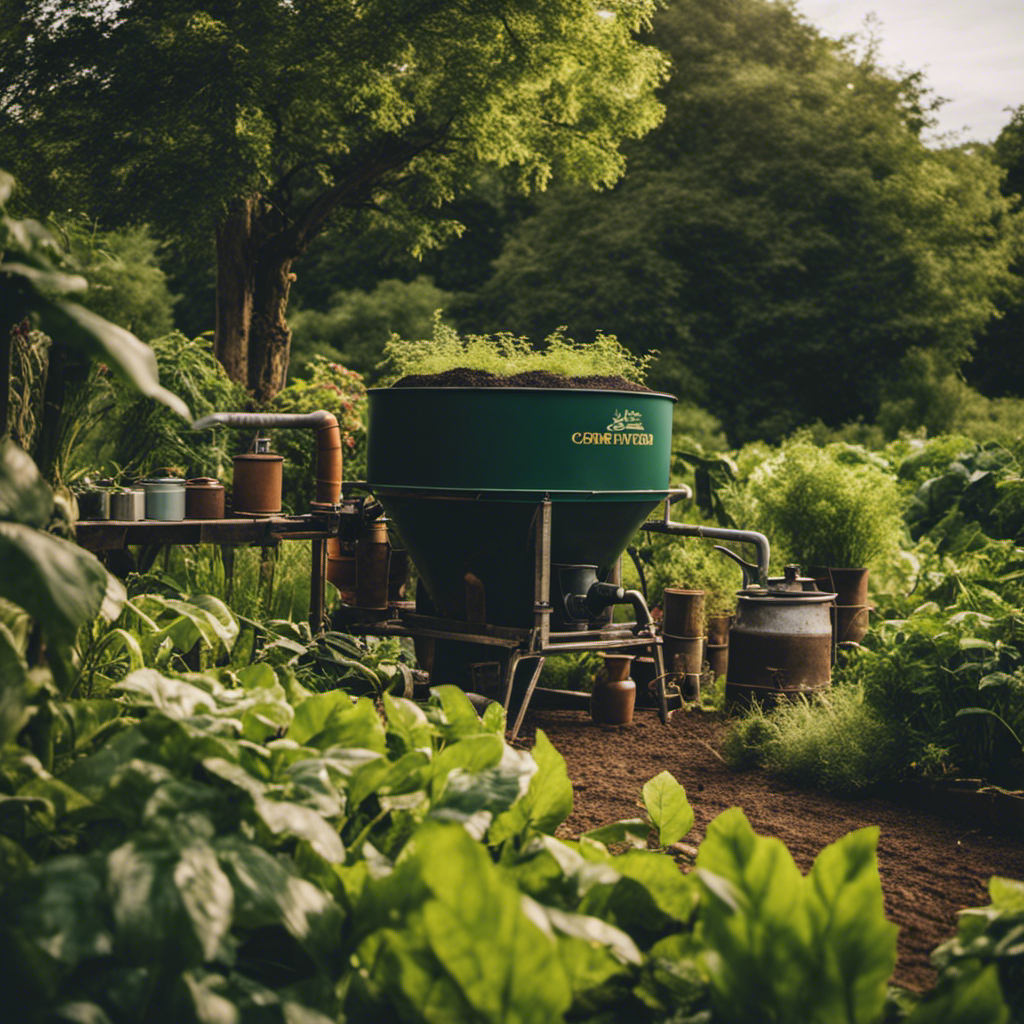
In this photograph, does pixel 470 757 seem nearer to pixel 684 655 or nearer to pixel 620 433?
pixel 620 433

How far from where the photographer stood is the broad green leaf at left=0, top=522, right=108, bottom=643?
1.44 metres

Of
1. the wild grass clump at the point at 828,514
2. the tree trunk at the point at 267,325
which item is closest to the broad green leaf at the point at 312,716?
the wild grass clump at the point at 828,514

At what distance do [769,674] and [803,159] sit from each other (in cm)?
1818

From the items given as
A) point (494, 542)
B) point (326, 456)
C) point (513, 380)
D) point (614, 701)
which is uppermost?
point (513, 380)

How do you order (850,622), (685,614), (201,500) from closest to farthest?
(201,500) < (685,614) < (850,622)

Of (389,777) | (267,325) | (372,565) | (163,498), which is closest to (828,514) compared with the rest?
(372,565)

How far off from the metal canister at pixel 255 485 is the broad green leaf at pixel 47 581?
3239 millimetres

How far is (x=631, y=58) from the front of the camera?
10953 millimetres

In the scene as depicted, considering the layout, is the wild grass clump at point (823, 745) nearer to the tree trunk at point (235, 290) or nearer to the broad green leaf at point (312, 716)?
Answer: the broad green leaf at point (312, 716)

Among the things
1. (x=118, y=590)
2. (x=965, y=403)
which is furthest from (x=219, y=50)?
(x=965, y=403)

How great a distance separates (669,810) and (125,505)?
2753 millimetres

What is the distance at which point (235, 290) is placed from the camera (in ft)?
34.2

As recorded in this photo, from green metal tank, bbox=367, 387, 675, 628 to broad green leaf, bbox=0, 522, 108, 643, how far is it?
3.13m

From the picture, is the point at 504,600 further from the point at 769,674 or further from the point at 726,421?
the point at 726,421
